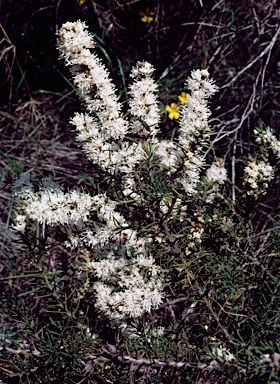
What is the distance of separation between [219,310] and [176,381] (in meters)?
0.26

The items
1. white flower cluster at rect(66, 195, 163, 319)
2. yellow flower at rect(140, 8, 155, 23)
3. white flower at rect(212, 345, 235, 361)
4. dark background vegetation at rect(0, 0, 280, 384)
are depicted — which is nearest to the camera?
white flower at rect(212, 345, 235, 361)

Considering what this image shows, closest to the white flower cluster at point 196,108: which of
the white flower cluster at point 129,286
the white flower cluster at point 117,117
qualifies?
the white flower cluster at point 117,117

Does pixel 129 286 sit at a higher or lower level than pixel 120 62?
lower

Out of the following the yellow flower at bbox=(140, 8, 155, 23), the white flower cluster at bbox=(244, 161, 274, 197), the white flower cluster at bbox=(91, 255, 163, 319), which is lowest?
the white flower cluster at bbox=(91, 255, 163, 319)

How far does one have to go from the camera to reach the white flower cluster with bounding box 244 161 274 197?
153 centimetres

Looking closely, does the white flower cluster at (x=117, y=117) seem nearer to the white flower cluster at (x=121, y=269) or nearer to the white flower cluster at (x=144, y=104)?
the white flower cluster at (x=144, y=104)

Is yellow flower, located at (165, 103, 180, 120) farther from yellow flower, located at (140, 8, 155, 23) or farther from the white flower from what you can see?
the white flower

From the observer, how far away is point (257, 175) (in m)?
1.55

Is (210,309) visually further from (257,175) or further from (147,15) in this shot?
(147,15)

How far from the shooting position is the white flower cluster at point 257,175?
60.4 inches

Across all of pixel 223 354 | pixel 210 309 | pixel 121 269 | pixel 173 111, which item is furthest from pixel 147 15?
pixel 223 354

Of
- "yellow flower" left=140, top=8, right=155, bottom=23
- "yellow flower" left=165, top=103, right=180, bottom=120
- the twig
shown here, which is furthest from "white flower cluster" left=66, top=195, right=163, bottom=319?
"yellow flower" left=140, top=8, right=155, bottom=23

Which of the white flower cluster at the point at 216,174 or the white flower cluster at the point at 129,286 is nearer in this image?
the white flower cluster at the point at 129,286

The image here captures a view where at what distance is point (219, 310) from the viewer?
4.84 ft
